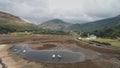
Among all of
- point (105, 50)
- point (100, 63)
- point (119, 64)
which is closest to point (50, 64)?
point (100, 63)

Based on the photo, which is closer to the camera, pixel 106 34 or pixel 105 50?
pixel 105 50

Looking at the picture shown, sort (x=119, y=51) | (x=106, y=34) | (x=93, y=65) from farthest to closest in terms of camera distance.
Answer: (x=106, y=34), (x=119, y=51), (x=93, y=65)

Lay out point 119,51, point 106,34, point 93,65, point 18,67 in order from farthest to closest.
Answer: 1. point 106,34
2. point 119,51
3. point 93,65
4. point 18,67

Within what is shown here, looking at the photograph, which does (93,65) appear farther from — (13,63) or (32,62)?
(13,63)

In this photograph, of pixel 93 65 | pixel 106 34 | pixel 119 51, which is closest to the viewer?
pixel 93 65

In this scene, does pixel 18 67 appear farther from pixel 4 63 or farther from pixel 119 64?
pixel 119 64

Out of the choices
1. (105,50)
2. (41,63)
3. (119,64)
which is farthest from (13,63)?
(105,50)

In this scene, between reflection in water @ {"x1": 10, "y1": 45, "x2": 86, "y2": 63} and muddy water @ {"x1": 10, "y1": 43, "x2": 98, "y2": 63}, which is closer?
reflection in water @ {"x1": 10, "y1": 45, "x2": 86, "y2": 63}

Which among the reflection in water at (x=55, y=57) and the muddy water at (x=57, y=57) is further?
the muddy water at (x=57, y=57)

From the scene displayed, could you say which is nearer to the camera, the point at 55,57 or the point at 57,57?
the point at 55,57
